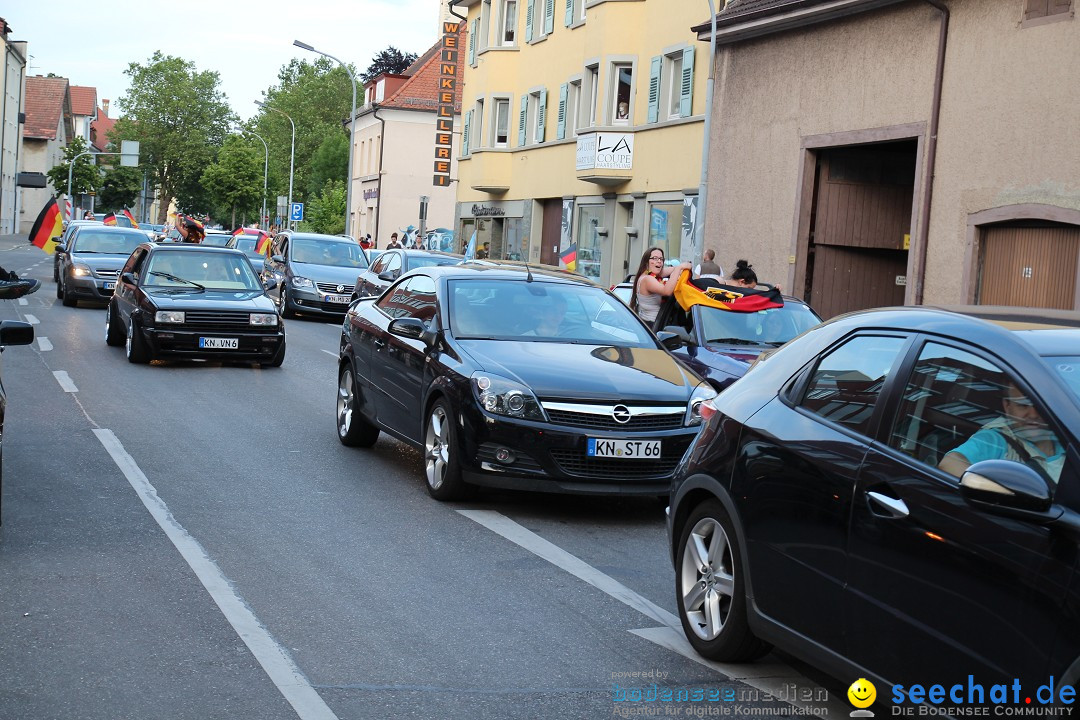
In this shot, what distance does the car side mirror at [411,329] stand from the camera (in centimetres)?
962

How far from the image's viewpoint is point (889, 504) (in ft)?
14.3

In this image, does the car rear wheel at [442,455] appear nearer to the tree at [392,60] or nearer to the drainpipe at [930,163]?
the drainpipe at [930,163]

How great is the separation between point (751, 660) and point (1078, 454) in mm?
2079

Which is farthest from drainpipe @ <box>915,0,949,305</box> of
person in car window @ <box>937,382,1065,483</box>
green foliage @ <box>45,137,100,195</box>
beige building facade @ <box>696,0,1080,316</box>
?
green foliage @ <box>45,137,100,195</box>

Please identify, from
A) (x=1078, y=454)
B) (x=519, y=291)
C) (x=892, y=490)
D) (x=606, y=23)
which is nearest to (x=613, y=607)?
(x=892, y=490)

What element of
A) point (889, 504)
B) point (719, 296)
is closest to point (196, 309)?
point (719, 296)

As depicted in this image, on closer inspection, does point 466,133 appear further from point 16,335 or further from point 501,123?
point 16,335

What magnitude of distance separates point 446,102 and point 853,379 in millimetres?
47257

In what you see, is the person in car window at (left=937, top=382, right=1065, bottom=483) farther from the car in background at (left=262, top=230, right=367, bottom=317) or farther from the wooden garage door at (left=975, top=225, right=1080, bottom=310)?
the car in background at (left=262, top=230, right=367, bottom=317)

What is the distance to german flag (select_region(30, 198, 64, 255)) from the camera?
18.5m

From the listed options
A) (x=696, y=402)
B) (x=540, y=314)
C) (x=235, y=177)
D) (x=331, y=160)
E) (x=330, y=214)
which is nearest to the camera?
(x=696, y=402)

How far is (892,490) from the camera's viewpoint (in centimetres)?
439

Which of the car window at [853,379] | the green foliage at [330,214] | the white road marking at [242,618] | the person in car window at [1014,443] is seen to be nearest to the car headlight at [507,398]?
the white road marking at [242,618]

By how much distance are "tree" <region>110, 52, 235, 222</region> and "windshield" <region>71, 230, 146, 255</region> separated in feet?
353
